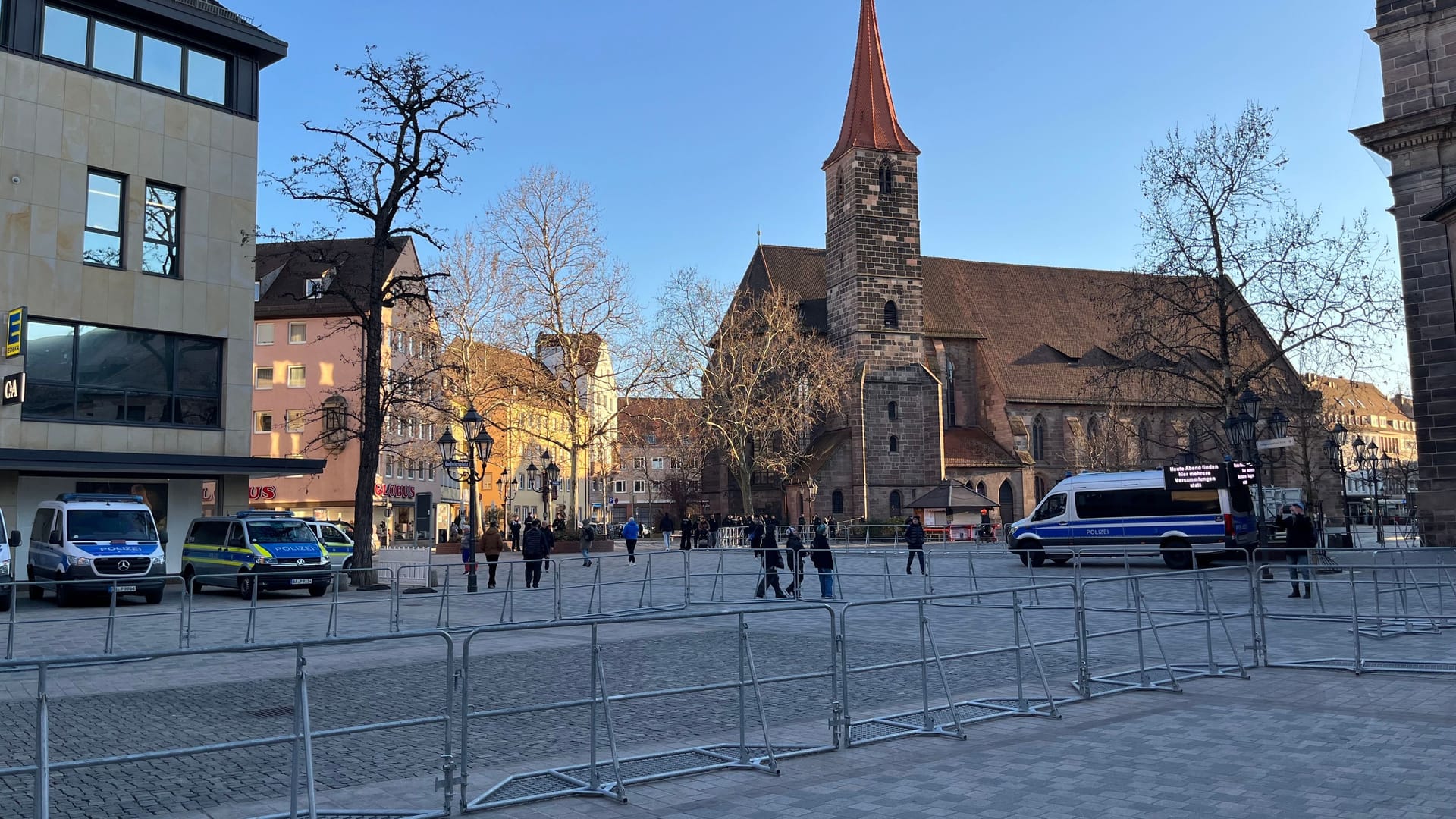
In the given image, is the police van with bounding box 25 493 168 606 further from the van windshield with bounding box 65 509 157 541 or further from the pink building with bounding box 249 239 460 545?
the pink building with bounding box 249 239 460 545

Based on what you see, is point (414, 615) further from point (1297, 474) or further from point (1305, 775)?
point (1297, 474)

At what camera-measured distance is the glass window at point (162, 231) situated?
90.6 feet

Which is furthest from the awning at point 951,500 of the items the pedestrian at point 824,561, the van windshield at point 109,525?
the van windshield at point 109,525

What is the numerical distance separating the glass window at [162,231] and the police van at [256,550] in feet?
22.3

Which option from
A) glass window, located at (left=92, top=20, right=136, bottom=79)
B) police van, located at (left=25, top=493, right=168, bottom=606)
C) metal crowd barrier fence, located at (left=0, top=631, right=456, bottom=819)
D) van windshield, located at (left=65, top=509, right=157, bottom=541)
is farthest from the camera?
glass window, located at (left=92, top=20, right=136, bottom=79)

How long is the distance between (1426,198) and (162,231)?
3119 centimetres

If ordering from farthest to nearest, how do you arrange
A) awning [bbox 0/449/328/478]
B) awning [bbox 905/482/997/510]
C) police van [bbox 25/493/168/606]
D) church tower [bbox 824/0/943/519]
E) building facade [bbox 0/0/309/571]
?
church tower [bbox 824/0/943/519], awning [bbox 905/482/997/510], building facade [bbox 0/0/309/571], awning [bbox 0/449/328/478], police van [bbox 25/493/168/606]

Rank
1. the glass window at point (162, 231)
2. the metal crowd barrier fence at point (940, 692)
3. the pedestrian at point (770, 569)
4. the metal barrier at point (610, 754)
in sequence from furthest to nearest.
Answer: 1. the glass window at point (162, 231)
2. the pedestrian at point (770, 569)
3. the metal crowd barrier fence at point (940, 692)
4. the metal barrier at point (610, 754)

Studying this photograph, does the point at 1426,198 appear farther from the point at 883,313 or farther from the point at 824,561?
the point at 883,313

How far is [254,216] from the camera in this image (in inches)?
1175

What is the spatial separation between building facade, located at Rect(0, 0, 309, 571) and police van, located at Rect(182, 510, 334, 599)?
2299 millimetres

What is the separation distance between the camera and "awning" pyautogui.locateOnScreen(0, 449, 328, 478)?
2414cm

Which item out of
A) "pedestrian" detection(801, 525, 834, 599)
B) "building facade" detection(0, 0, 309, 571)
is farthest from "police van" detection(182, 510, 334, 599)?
"pedestrian" detection(801, 525, 834, 599)

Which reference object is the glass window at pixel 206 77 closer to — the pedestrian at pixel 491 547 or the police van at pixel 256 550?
the police van at pixel 256 550
